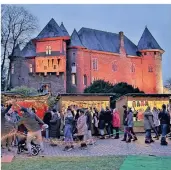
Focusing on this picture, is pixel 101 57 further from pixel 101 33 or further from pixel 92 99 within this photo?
pixel 92 99

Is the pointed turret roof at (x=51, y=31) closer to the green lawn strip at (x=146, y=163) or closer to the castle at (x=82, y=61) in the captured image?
the castle at (x=82, y=61)

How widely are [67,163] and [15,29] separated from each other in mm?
31325

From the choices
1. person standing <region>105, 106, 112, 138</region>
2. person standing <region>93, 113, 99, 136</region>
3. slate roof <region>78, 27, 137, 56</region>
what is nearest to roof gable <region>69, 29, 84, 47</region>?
slate roof <region>78, 27, 137, 56</region>

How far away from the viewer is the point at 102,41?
199 ft

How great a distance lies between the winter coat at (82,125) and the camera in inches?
571

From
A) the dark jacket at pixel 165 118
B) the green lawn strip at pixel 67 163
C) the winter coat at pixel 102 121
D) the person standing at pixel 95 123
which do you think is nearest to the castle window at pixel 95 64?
the person standing at pixel 95 123

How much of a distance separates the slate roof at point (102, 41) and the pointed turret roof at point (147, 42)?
1.14m

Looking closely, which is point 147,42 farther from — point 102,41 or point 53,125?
point 53,125

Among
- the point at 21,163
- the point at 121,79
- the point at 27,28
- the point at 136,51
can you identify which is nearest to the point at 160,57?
the point at 136,51

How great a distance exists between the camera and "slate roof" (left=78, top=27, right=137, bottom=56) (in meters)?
58.4

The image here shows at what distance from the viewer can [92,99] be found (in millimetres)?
22547

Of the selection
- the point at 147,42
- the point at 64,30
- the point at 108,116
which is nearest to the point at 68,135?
the point at 108,116

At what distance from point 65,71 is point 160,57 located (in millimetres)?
17691

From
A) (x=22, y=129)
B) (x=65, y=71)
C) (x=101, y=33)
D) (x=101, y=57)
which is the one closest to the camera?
(x=22, y=129)
